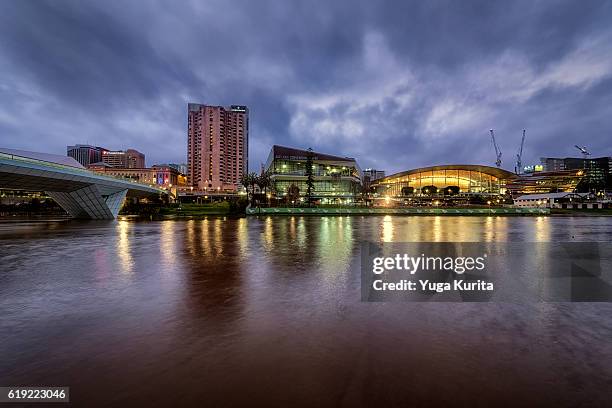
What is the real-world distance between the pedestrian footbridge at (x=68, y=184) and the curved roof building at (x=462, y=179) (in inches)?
4869

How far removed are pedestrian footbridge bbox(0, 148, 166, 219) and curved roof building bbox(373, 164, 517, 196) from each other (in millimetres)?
123669

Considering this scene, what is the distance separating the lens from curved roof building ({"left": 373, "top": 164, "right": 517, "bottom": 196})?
140750 millimetres

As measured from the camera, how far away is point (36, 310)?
7.44 m

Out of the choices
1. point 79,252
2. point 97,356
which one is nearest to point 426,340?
point 97,356

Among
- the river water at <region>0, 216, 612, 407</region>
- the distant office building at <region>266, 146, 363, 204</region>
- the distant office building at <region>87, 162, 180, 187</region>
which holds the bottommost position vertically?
the river water at <region>0, 216, 612, 407</region>


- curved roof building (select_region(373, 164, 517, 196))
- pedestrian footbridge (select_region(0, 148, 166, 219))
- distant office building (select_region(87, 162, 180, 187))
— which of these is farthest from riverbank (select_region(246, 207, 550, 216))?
distant office building (select_region(87, 162, 180, 187))

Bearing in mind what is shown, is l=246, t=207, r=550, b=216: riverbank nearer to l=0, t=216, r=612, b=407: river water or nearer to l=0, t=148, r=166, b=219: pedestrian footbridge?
l=0, t=148, r=166, b=219: pedestrian footbridge

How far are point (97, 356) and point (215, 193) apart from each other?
531 feet

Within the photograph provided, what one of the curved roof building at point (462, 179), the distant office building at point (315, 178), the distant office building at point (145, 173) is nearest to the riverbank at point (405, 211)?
the distant office building at point (315, 178)

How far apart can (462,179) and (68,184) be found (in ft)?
499

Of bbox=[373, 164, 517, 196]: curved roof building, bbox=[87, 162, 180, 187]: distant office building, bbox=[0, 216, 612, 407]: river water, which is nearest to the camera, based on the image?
bbox=[0, 216, 612, 407]: river water

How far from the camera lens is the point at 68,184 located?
43344 mm

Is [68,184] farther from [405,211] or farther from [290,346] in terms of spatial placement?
[405,211]

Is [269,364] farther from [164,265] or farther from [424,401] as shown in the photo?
[164,265]
